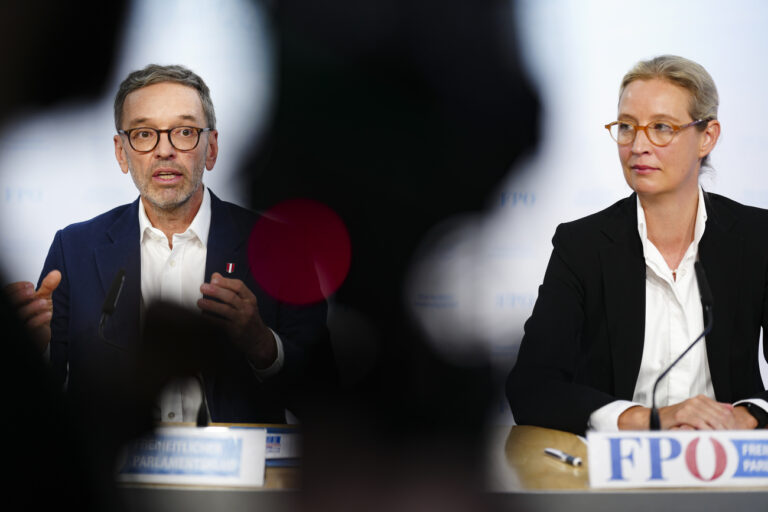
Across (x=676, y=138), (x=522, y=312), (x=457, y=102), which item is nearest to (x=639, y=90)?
(x=676, y=138)

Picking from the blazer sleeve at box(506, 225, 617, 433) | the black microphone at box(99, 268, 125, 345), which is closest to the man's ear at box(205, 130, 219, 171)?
the black microphone at box(99, 268, 125, 345)

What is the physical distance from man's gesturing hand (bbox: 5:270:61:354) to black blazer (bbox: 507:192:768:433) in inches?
46.4

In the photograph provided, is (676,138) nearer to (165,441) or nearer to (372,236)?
(372,236)

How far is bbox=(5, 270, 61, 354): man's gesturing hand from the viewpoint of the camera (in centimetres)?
161

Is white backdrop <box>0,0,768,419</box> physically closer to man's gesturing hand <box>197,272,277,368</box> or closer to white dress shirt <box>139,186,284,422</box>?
white dress shirt <box>139,186,284,422</box>

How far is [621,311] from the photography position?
Answer: 5.20 ft

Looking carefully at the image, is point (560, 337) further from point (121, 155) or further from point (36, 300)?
point (36, 300)

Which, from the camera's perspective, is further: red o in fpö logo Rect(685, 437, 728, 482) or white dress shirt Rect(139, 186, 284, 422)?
white dress shirt Rect(139, 186, 284, 422)

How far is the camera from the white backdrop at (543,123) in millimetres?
1662

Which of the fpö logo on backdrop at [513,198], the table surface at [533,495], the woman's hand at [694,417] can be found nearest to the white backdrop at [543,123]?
the fpö logo on backdrop at [513,198]

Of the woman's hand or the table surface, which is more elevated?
the woman's hand

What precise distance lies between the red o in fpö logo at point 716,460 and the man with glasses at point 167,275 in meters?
0.92

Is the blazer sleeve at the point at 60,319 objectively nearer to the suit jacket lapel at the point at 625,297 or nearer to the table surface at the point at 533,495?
the table surface at the point at 533,495

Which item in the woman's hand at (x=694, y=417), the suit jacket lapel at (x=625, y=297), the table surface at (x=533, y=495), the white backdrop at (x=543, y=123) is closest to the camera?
the table surface at (x=533, y=495)
